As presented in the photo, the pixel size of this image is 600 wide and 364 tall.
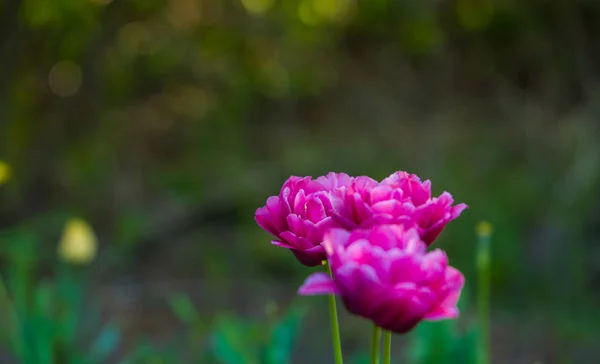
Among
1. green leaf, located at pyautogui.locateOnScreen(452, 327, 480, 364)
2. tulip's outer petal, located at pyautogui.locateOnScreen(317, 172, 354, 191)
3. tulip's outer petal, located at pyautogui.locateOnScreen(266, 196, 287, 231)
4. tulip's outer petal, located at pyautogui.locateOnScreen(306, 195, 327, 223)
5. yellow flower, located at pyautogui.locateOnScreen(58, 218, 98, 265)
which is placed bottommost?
yellow flower, located at pyautogui.locateOnScreen(58, 218, 98, 265)

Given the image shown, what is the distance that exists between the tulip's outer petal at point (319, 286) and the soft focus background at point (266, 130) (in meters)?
1.78

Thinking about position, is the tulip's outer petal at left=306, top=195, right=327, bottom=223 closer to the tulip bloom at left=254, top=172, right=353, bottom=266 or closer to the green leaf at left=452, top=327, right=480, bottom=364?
the tulip bloom at left=254, top=172, right=353, bottom=266

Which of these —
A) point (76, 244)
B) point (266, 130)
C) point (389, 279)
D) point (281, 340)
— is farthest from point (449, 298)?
point (266, 130)

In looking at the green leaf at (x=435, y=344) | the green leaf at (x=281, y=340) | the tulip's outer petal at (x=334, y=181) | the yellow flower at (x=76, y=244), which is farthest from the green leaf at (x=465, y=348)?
the yellow flower at (x=76, y=244)

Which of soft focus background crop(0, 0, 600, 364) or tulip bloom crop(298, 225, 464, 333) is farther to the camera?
soft focus background crop(0, 0, 600, 364)

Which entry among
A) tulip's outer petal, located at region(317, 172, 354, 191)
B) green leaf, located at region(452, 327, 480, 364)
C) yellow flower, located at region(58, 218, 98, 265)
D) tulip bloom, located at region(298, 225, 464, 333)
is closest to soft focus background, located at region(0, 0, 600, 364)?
yellow flower, located at region(58, 218, 98, 265)

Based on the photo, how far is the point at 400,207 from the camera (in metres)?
0.50

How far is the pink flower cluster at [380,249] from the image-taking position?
0.45 m

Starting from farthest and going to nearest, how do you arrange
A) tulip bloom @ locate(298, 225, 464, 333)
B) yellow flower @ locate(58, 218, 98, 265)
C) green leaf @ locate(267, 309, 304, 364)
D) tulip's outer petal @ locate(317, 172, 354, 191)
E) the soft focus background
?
the soft focus background
yellow flower @ locate(58, 218, 98, 265)
green leaf @ locate(267, 309, 304, 364)
tulip's outer petal @ locate(317, 172, 354, 191)
tulip bloom @ locate(298, 225, 464, 333)

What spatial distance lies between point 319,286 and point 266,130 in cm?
276

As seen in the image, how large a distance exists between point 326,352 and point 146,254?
3.76 ft

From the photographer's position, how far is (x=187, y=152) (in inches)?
125

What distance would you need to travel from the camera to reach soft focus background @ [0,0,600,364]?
97.1 inches

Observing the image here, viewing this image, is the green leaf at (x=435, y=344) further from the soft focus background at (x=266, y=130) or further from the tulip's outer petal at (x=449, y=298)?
the soft focus background at (x=266, y=130)
